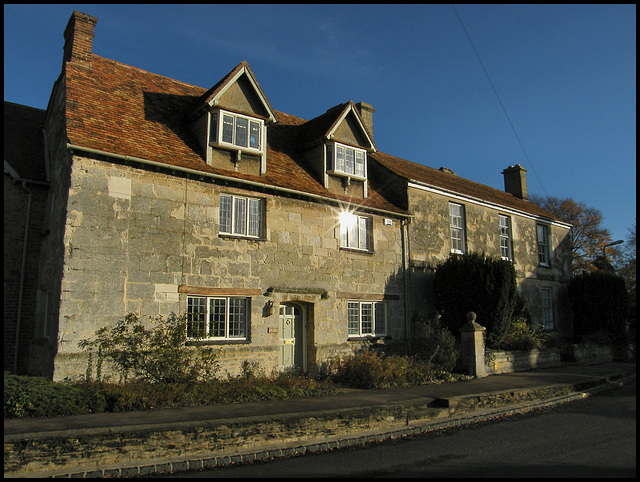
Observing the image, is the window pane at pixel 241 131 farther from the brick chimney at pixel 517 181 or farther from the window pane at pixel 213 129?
the brick chimney at pixel 517 181

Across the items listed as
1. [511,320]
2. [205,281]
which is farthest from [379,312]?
[205,281]

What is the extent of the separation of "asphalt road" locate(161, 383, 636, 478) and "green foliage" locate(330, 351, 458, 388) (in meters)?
3.66

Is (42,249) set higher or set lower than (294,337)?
higher

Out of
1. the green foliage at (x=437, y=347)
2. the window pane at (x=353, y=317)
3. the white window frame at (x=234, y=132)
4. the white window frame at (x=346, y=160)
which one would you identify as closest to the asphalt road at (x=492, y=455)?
the green foliage at (x=437, y=347)

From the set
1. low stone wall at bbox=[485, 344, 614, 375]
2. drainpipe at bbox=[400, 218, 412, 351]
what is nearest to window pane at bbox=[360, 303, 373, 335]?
drainpipe at bbox=[400, 218, 412, 351]

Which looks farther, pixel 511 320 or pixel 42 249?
pixel 511 320

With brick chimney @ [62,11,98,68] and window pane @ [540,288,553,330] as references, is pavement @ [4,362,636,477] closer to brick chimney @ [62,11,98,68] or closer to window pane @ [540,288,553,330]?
window pane @ [540,288,553,330]

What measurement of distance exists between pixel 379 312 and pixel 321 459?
979 centimetres

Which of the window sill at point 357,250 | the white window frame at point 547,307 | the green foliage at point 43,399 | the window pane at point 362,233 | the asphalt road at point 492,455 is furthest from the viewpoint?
the white window frame at point 547,307

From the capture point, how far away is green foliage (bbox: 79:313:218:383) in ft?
37.9

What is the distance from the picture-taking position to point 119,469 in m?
7.24

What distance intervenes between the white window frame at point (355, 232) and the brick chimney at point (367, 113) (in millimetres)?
5362

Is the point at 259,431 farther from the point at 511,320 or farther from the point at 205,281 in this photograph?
the point at 511,320

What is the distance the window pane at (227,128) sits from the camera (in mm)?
14828
